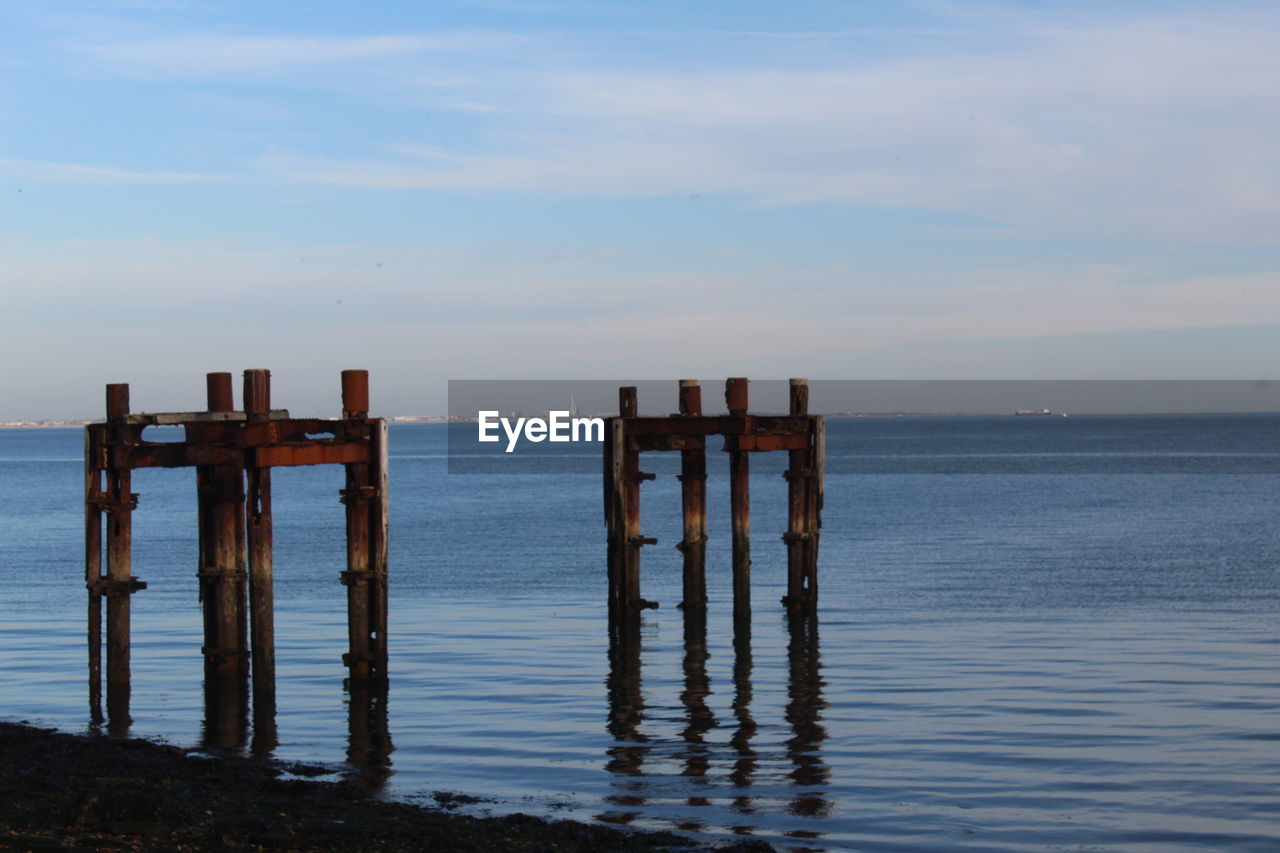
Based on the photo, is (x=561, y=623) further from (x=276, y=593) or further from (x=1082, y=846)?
(x=1082, y=846)

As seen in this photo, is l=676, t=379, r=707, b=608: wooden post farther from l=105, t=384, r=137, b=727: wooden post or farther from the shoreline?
the shoreline

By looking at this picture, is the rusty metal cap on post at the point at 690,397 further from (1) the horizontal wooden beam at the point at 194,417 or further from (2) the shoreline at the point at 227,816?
(2) the shoreline at the point at 227,816

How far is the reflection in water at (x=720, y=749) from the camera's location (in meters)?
13.8

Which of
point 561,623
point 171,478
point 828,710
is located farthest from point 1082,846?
point 171,478

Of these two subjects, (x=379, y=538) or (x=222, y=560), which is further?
(x=222, y=560)

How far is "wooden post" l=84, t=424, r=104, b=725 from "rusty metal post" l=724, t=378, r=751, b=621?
401 inches

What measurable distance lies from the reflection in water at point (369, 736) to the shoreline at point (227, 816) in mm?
516

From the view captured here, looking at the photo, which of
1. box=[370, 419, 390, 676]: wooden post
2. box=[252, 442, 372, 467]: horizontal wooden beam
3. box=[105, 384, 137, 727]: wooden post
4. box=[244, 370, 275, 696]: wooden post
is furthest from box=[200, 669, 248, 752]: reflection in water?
box=[252, 442, 372, 467]: horizontal wooden beam

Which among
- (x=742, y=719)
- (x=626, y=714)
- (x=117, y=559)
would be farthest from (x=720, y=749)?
(x=117, y=559)

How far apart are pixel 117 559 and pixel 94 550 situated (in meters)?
0.29

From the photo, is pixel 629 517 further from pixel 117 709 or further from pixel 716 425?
pixel 117 709

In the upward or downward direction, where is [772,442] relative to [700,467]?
upward

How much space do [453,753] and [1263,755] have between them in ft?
27.8

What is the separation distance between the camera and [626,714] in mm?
18359
